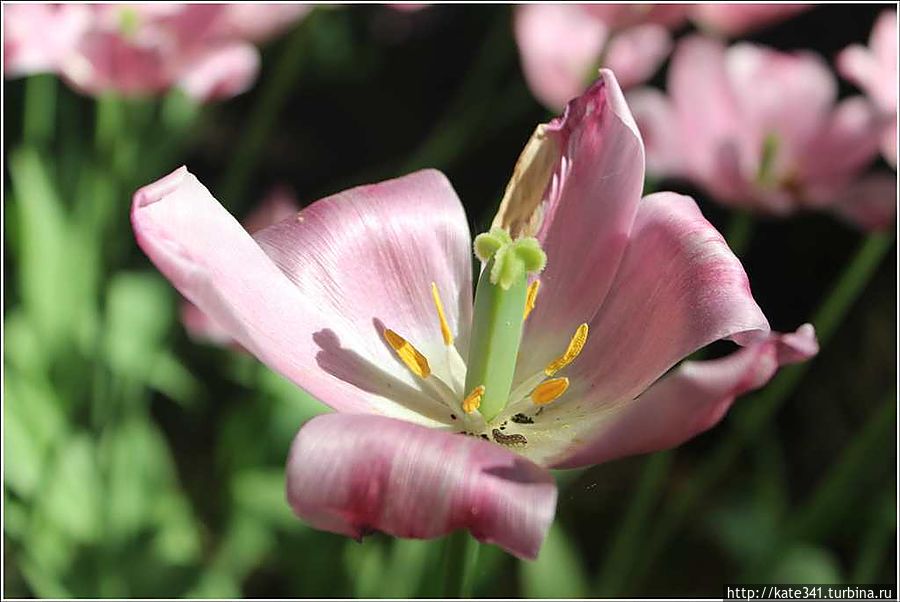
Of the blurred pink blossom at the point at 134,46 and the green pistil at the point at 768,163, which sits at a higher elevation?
the blurred pink blossom at the point at 134,46

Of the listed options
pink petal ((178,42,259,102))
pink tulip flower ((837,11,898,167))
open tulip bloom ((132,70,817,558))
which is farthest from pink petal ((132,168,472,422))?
pink tulip flower ((837,11,898,167))

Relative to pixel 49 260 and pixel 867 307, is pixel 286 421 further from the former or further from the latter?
pixel 867 307

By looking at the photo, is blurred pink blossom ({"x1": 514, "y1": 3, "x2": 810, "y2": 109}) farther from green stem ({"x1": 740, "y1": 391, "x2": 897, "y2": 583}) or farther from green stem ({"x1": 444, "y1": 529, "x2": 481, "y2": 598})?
green stem ({"x1": 444, "y1": 529, "x2": 481, "y2": 598})

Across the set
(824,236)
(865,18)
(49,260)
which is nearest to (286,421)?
(49,260)

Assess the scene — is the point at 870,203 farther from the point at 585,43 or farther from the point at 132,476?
the point at 132,476

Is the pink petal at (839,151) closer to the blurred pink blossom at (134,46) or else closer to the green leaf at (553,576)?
the green leaf at (553,576)

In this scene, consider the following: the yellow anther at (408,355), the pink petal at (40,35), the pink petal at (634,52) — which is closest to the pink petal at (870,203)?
the pink petal at (634,52)
